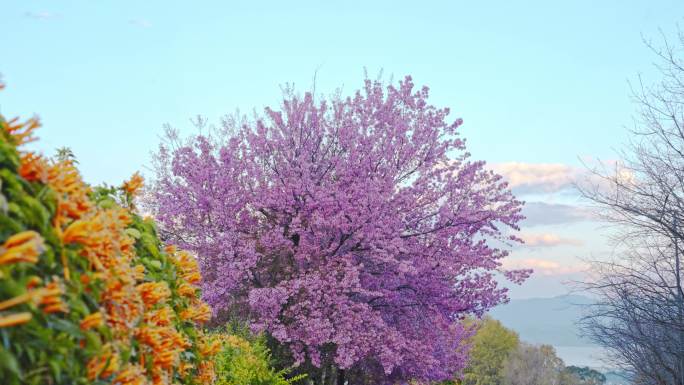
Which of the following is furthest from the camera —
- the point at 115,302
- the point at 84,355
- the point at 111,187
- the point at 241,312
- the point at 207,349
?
the point at 241,312

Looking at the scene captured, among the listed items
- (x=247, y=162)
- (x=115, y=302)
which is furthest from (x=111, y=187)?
(x=247, y=162)

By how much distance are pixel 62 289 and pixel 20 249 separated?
0.30 metres

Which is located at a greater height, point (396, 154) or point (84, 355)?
point (396, 154)

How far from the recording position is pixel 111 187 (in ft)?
13.7

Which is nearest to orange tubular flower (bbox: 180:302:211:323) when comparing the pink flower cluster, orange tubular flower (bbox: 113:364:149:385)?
orange tubular flower (bbox: 113:364:149:385)

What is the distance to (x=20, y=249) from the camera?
2.16 metres

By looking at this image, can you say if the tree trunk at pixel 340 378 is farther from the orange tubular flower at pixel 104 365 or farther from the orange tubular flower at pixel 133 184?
the orange tubular flower at pixel 104 365

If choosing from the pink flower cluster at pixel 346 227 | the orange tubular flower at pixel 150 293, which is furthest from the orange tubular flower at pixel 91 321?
the pink flower cluster at pixel 346 227

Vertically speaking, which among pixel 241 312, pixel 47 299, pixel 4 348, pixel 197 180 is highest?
pixel 197 180

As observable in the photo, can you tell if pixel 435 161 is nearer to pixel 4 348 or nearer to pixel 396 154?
pixel 396 154

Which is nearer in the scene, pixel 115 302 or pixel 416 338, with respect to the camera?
pixel 115 302

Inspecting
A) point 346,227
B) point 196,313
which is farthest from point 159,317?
point 346,227

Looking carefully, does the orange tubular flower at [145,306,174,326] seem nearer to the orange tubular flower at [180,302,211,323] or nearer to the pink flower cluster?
the orange tubular flower at [180,302,211,323]

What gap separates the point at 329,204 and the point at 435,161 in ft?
10.4
